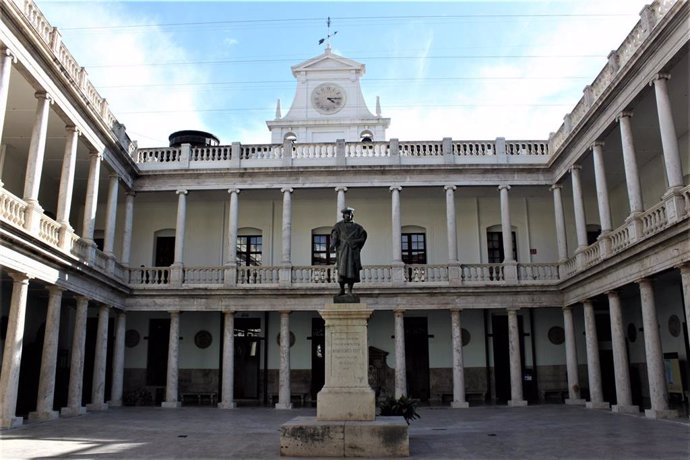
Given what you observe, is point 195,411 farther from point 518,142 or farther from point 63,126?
point 518,142

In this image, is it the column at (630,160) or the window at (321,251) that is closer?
the column at (630,160)

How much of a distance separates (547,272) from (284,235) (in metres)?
9.71

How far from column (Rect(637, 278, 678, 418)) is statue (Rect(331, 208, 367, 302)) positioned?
27.5 ft

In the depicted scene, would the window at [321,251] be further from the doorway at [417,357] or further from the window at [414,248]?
the doorway at [417,357]

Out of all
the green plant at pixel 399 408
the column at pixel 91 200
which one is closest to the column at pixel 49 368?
the column at pixel 91 200

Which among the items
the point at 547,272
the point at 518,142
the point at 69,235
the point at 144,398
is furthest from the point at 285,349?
the point at 518,142

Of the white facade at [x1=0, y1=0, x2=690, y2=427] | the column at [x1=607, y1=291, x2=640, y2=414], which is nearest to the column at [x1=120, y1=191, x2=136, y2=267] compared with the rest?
the white facade at [x1=0, y1=0, x2=690, y2=427]

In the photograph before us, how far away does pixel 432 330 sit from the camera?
2394 centimetres

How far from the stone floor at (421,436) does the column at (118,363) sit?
328 centimetres

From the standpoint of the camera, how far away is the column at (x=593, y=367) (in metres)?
18.3

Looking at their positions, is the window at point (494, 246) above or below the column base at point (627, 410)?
above

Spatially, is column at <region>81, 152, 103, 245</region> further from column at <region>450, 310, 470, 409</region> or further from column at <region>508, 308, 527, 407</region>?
column at <region>508, 308, 527, 407</region>

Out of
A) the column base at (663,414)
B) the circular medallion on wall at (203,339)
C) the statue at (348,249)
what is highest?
the statue at (348,249)

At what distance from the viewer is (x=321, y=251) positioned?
80.0 feet
